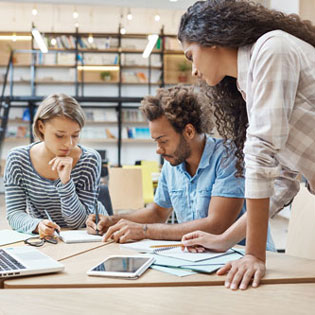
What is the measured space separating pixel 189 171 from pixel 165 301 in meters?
1.07

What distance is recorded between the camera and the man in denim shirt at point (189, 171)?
1727mm

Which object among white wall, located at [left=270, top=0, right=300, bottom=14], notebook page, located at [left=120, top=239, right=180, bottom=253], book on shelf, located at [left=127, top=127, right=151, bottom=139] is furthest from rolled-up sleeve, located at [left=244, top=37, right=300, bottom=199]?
book on shelf, located at [left=127, top=127, right=151, bottom=139]

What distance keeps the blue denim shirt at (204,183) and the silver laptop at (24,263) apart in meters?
0.74

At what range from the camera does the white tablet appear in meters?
1.09

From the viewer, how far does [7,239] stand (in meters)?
1.62

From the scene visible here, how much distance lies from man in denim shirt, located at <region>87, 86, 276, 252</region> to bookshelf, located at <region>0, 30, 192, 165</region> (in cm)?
765

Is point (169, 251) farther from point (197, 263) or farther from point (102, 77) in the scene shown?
point (102, 77)

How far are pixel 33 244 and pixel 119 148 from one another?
8172mm

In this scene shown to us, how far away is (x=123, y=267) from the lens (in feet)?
3.76

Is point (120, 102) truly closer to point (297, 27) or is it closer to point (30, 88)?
point (30, 88)

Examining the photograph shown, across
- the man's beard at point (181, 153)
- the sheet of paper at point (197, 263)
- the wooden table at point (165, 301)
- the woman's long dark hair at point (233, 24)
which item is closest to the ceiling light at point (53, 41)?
the man's beard at point (181, 153)

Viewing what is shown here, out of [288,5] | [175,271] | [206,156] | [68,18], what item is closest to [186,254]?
[175,271]

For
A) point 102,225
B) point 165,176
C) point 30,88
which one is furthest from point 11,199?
point 30,88

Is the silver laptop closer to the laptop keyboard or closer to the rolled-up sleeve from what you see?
the laptop keyboard
